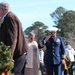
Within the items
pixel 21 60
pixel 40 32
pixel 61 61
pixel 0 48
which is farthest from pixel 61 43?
pixel 40 32

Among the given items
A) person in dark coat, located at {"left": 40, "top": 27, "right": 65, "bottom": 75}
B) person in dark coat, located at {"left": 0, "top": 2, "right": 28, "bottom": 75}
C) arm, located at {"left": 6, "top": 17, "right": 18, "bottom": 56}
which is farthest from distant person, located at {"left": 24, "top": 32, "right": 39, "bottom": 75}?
arm, located at {"left": 6, "top": 17, "right": 18, "bottom": 56}

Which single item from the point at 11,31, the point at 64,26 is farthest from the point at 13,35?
the point at 64,26

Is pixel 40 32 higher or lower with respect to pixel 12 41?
higher

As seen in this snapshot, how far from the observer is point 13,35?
8062mm

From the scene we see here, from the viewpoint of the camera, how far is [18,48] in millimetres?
8258

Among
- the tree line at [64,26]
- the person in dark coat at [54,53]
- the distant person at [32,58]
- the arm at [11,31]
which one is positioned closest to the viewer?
the arm at [11,31]

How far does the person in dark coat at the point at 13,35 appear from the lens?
8078mm

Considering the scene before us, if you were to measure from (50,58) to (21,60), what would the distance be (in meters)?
3.29

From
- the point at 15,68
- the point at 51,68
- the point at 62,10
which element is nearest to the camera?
the point at 15,68

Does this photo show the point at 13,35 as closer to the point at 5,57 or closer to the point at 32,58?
the point at 5,57

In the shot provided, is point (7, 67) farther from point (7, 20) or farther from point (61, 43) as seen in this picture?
point (61, 43)

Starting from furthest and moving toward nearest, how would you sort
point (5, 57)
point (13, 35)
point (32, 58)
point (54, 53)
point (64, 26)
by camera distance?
point (64, 26) → point (32, 58) → point (54, 53) → point (13, 35) → point (5, 57)


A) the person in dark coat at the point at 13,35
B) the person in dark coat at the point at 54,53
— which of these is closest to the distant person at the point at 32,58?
the person in dark coat at the point at 54,53

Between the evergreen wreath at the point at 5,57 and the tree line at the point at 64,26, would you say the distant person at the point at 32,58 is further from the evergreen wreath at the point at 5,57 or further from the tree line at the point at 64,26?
the tree line at the point at 64,26
